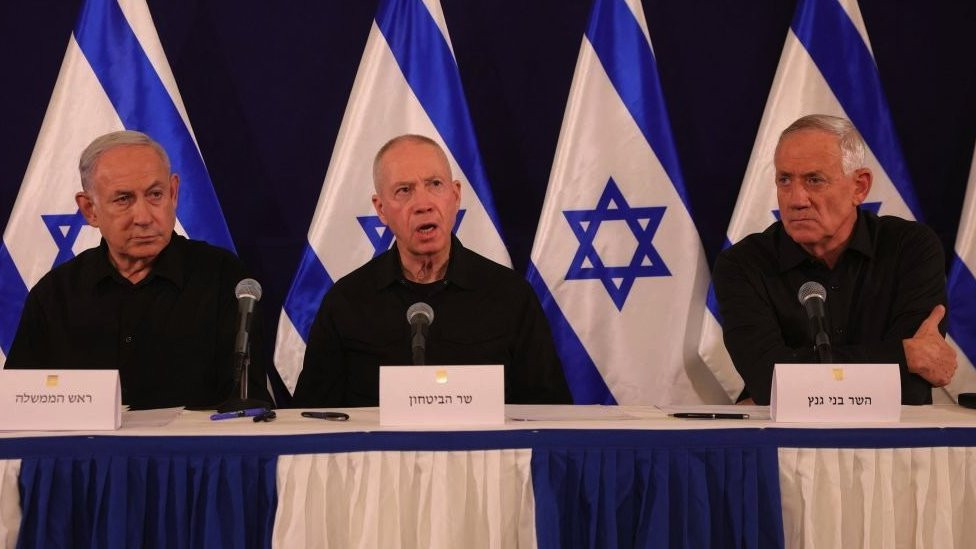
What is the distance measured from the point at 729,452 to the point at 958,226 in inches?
99.5

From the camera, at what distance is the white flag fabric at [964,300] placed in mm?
4125

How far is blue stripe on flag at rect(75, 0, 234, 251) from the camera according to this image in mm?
4105

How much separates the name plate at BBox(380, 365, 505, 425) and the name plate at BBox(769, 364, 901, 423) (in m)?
0.70

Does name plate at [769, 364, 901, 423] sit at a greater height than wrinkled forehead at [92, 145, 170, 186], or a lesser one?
lesser

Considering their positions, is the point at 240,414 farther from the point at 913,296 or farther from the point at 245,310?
the point at 913,296

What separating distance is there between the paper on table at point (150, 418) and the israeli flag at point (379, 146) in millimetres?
1306

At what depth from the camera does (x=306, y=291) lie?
4188 mm

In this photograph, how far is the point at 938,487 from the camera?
2.41 m

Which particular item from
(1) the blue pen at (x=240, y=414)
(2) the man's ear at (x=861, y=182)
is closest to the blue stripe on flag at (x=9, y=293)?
(1) the blue pen at (x=240, y=414)

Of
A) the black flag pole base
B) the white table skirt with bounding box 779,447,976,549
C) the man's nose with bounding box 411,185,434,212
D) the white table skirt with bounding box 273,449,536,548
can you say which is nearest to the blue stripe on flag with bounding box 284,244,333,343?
the man's nose with bounding box 411,185,434,212

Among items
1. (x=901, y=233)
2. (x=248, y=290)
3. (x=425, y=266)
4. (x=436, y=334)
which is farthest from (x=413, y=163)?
(x=901, y=233)

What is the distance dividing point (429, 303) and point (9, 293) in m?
1.61

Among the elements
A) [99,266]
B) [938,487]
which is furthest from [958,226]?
[99,266]

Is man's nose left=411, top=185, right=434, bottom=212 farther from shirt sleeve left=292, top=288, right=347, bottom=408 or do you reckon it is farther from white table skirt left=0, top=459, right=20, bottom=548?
white table skirt left=0, top=459, right=20, bottom=548
